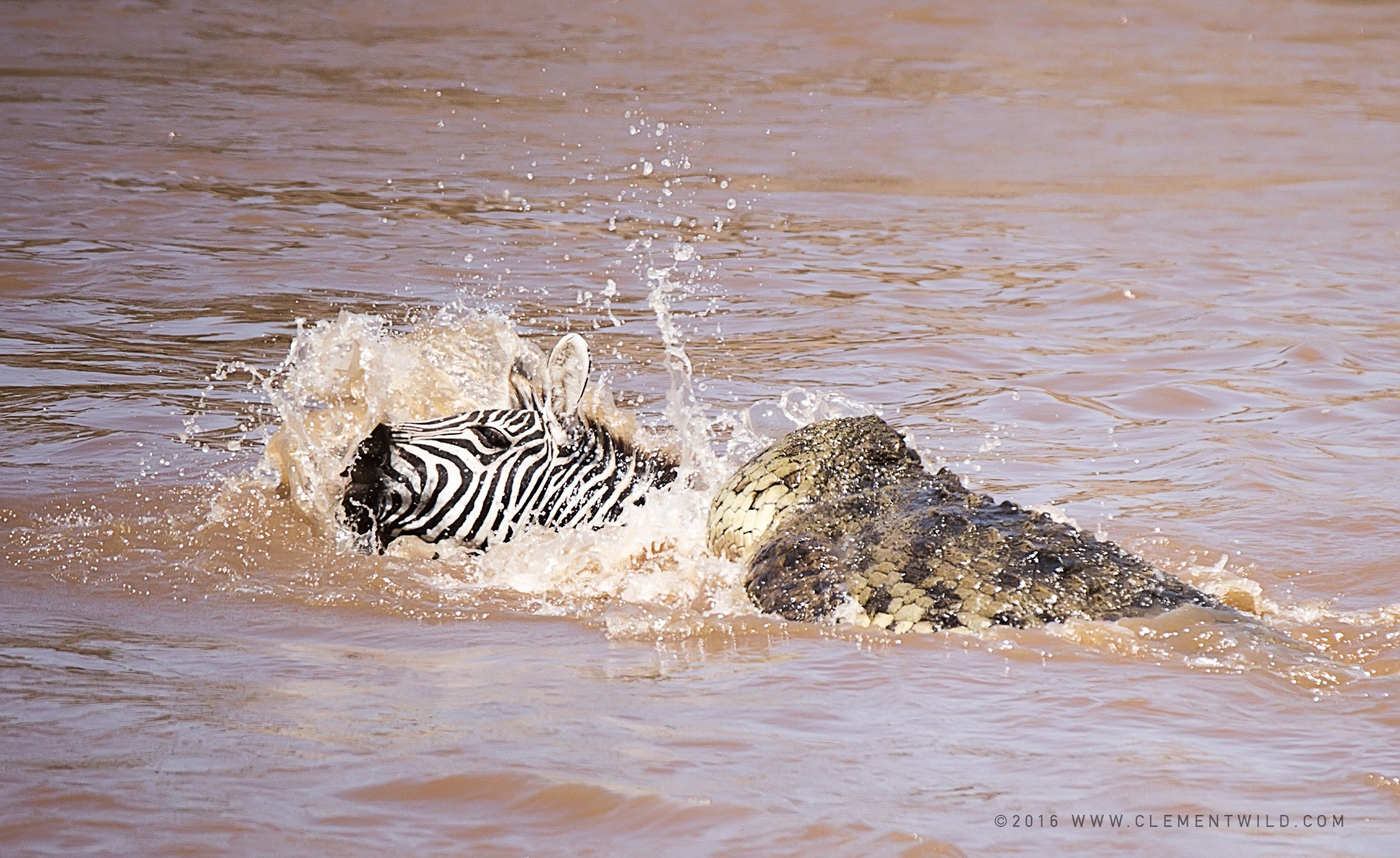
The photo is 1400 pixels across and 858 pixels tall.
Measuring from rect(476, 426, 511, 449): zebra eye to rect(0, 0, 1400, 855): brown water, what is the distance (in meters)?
0.34

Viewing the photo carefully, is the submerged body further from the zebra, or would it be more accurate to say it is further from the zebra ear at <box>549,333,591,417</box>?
the zebra ear at <box>549,333,591,417</box>

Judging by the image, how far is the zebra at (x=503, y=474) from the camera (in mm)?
4723

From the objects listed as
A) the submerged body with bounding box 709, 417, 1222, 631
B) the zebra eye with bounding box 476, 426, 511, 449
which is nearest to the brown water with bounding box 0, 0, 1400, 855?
the submerged body with bounding box 709, 417, 1222, 631

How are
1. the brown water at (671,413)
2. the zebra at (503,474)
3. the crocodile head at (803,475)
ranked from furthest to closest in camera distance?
the zebra at (503,474) < the crocodile head at (803,475) < the brown water at (671,413)

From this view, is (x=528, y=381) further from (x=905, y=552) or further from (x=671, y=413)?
(x=905, y=552)

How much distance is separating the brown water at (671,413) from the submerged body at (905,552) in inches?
3.3

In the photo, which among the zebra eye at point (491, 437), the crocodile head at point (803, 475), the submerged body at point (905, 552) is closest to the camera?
the submerged body at point (905, 552)

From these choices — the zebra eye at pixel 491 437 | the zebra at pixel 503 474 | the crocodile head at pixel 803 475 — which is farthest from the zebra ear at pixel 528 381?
the crocodile head at pixel 803 475

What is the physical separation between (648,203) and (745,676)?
26.4ft

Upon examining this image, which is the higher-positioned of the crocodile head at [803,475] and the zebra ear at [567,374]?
the zebra ear at [567,374]

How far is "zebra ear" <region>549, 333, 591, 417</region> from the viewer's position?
15.6 feet

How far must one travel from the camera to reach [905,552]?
416 centimetres

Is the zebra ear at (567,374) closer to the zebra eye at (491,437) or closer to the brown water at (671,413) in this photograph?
the zebra eye at (491,437)

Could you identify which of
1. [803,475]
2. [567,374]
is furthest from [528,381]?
[803,475]
